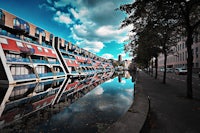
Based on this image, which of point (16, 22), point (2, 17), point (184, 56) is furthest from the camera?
point (184, 56)

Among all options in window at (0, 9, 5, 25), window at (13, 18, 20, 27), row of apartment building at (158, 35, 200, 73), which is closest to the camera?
window at (0, 9, 5, 25)

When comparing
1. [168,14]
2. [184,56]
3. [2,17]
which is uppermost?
[2,17]

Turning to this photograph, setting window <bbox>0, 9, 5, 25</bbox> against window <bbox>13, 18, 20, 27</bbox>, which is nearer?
window <bbox>0, 9, 5, 25</bbox>

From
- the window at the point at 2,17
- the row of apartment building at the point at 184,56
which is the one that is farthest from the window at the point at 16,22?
the row of apartment building at the point at 184,56

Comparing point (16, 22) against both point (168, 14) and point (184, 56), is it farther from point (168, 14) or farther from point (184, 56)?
point (184, 56)

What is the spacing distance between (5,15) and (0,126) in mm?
22574

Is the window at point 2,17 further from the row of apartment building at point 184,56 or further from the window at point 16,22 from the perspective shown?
the row of apartment building at point 184,56

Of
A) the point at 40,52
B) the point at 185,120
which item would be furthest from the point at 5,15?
the point at 185,120

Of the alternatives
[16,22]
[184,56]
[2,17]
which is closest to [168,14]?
[2,17]

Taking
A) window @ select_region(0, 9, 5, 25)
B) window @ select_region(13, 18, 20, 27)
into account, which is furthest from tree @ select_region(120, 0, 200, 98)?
window @ select_region(13, 18, 20, 27)

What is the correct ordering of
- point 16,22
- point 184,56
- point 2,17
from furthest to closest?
point 184,56 < point 16,22 < point 2,17

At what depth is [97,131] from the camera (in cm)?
404

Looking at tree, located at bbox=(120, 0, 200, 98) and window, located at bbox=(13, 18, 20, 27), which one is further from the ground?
window, located at bbox=(13, 18, 20, 27)

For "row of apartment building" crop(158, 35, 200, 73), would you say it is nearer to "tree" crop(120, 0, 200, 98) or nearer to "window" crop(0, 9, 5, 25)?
"tree" crop(120, 0, 200, 98)
